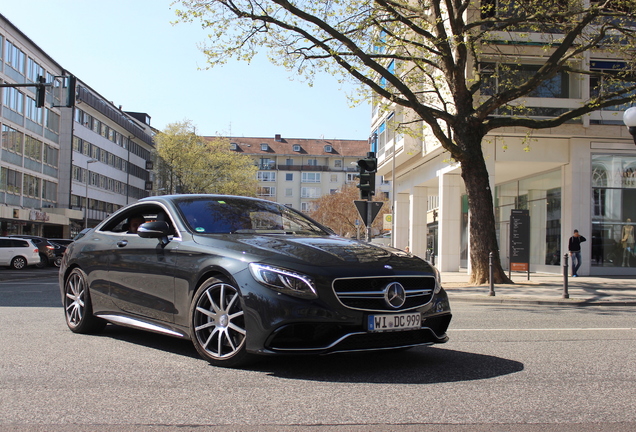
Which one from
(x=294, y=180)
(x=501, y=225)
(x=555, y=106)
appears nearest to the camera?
(x=555, y=106)

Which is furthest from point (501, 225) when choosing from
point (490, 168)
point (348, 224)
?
point (348, 224)

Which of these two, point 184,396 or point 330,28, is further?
point 330,28

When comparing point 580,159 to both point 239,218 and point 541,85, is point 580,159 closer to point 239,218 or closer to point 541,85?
point 541,85

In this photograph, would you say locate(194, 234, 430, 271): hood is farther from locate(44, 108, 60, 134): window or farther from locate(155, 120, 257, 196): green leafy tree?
locate(155, 120, 257, 196): green leafy tree

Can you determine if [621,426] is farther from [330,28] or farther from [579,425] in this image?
[330,28]

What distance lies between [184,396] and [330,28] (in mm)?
14178

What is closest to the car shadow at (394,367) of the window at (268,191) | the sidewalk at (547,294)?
the sidewalk at (547,294)

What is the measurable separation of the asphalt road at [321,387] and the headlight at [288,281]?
2.09 ft

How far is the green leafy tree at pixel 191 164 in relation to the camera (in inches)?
2670

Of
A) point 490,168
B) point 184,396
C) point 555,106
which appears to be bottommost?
point 184,396

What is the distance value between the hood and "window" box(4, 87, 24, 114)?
155 ft

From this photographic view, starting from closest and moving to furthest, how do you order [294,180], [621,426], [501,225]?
[621,426] < [501,225] < [294,180]

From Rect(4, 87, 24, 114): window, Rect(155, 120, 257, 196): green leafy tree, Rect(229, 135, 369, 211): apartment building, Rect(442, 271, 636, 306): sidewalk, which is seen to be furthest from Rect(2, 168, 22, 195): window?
Rect(229, 135, 369, 211): apartment building

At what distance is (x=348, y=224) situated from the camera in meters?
71.9
